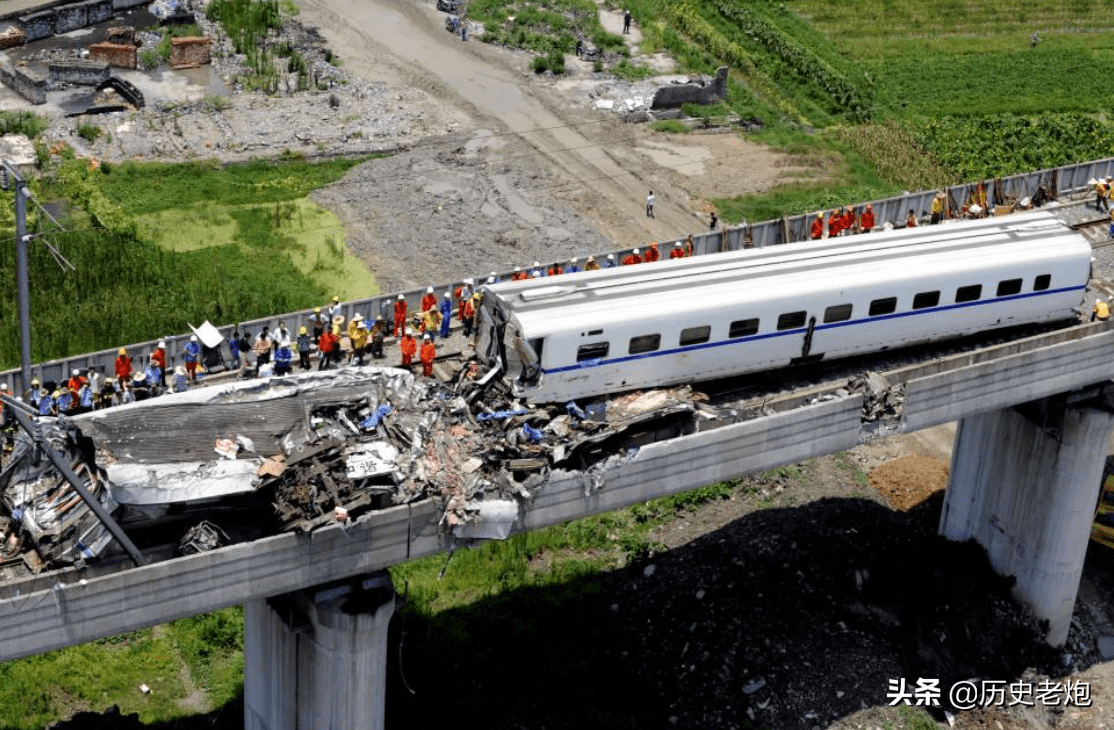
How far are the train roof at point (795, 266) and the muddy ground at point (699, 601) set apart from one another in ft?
33.3

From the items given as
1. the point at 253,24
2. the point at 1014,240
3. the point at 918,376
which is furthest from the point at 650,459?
the point at 253,24

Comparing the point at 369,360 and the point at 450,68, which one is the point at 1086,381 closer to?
the point at 369,360

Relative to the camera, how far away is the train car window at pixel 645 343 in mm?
36969

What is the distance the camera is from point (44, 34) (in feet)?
267

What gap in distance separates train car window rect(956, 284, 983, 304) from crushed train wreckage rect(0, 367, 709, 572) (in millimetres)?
8168

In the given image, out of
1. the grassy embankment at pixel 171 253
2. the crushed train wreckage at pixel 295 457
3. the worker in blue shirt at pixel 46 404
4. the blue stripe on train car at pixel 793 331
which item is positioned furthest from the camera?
the grassy embankment at pixel 171 253

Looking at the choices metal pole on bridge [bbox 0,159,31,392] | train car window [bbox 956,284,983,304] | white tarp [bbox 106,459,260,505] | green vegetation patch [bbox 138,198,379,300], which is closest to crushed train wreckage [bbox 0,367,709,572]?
white tarp [bbox 106,459,260,505]

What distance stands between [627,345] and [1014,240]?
11.2 meters

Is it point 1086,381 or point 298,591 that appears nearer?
point 298,591

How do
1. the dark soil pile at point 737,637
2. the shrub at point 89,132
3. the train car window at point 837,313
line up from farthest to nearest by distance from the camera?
the shrub at point 89,132 < the dark soil pile at point 737,637 < the train car window at point 837,313

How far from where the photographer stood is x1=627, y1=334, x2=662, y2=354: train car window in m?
37.0

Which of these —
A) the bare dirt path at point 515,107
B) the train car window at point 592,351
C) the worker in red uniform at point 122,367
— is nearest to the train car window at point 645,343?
the train car window at point 592,351

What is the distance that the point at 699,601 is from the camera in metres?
45.3

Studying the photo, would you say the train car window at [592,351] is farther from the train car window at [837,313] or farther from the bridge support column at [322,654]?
the bridge support column at [322,654]
